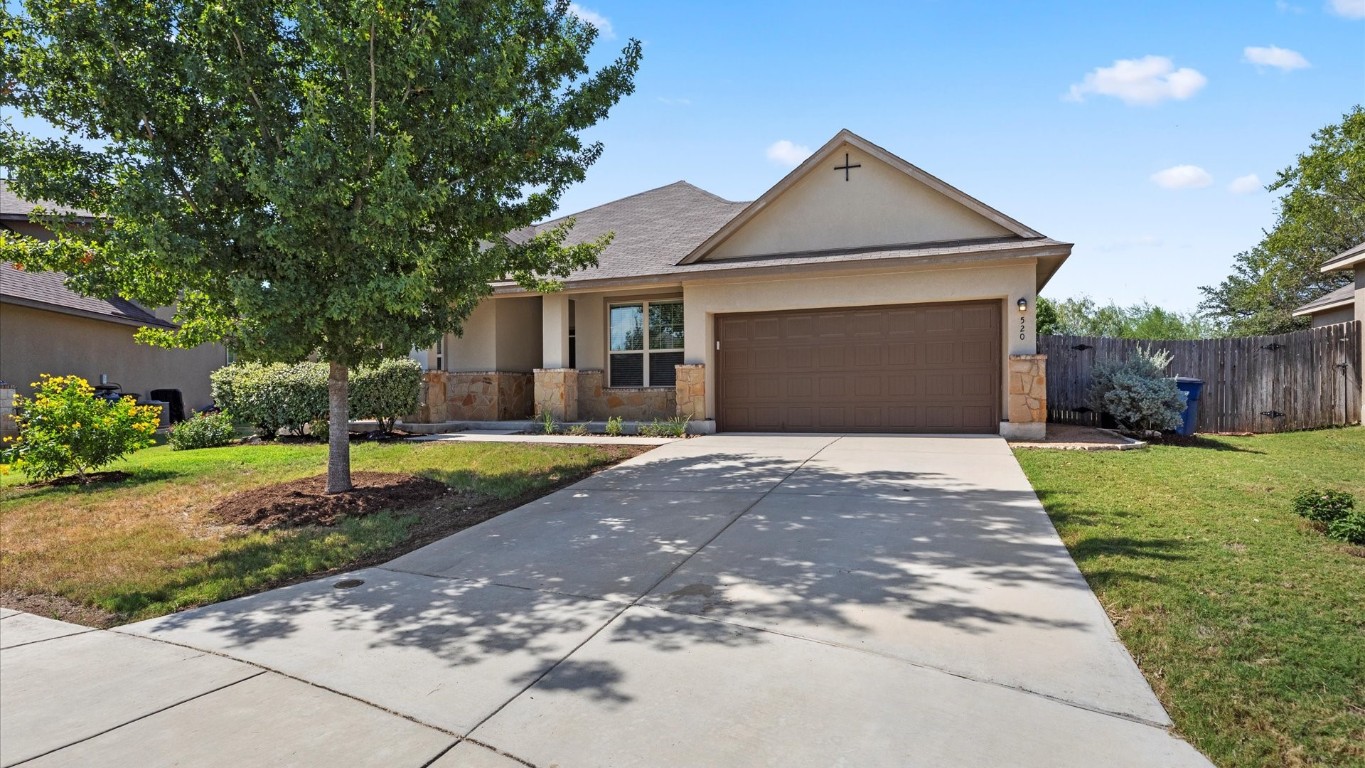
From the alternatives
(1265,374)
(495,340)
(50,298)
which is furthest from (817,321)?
(50,298)

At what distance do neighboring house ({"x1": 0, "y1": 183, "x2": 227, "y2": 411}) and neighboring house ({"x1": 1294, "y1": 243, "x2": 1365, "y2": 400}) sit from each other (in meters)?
24.2

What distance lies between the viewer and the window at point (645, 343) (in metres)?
14.0

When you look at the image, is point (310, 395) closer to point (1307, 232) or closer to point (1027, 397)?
point (1027, 397)

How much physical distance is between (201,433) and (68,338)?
728cm

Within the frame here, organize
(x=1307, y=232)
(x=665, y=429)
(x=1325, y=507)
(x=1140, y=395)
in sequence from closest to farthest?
1. (x=1325, y=507)
2. (x=1140, y=395)
3. (x=665, y=429)
4. (x=1307, y=232)

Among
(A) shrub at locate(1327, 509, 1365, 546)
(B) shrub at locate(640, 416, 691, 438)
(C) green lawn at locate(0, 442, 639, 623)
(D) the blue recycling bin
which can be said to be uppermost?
(D) the blue recycling bin

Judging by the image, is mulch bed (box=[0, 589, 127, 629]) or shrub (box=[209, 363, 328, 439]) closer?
mulch bed (box=[0, 589, 127, 629])

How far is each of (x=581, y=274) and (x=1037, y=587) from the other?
10668 mm

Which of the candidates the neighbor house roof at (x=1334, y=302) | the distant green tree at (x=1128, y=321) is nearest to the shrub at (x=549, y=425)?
the neighbor house roof at (x=1334, y=302)

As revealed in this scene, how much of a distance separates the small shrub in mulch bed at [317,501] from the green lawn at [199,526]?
21cm

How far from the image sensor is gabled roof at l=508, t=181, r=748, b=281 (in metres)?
13.5

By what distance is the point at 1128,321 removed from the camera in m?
41.1

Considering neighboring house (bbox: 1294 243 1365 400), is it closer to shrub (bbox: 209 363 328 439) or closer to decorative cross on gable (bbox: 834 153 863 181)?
decorative cross on gable (bbox: 834 153 863 181)

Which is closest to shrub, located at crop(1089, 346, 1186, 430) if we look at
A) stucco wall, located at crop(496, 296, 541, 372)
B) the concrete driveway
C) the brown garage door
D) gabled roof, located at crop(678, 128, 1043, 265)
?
the brown garage door
